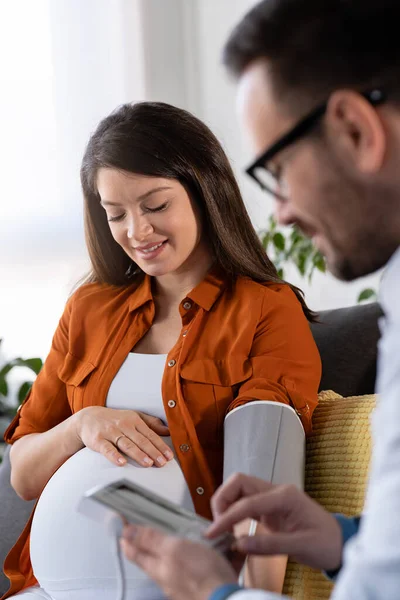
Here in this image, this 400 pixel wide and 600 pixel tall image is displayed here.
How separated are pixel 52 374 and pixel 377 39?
3.72 ft

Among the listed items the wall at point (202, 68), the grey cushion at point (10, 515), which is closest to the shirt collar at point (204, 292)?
the grey cushion at point (10, 515)

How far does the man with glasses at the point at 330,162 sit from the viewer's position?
77cm

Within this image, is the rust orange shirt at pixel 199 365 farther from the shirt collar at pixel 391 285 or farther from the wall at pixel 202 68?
the wall at pixel 202 68

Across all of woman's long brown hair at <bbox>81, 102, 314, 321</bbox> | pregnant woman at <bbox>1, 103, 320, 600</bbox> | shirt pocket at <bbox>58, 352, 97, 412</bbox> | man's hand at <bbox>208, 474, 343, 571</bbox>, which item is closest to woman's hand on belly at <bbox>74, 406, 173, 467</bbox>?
pregnant woman at <bbox>1, 103, 320, 600</bbox>

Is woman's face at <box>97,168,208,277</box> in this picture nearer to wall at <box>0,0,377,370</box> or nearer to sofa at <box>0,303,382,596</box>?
sofa at <box>0,303,382,596</box>

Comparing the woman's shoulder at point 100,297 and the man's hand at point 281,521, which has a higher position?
the woman's shoulder at point 100,297

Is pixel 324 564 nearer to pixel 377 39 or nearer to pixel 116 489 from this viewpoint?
pixel 116 489

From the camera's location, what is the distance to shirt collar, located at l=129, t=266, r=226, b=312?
63.6 inches

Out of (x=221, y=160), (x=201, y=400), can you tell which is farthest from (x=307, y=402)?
(x=221, y=160)

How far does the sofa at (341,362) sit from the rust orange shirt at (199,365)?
19 cm

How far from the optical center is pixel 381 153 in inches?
31.1

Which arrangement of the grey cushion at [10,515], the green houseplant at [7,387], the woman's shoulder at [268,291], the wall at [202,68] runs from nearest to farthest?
the woman's shoulder at [268,291] < the grey cushion at [10,515] < the green houseplant at [7,387] < the wall at [202,68]

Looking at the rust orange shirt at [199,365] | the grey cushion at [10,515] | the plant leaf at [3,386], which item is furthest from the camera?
the plant leaf at [3,386]

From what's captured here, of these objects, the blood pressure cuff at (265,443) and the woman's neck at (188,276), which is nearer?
the blood pressure cuff at (265,443)
